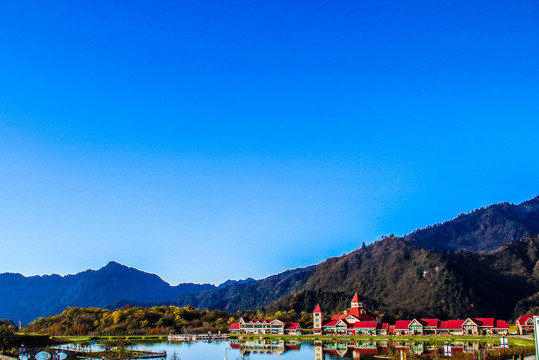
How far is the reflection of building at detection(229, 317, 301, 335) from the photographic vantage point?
11450 centimetres

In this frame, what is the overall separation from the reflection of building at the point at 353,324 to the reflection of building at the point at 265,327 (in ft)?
16.5

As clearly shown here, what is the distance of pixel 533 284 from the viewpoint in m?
185

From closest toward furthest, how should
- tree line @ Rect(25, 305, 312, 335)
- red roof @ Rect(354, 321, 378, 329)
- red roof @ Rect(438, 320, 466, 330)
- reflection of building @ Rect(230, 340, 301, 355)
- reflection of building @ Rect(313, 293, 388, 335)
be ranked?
reflection of building @ Rect(230, 340, 301, 355), red roof @ Rect(438, 320, 466, 330), reflection of building @ Rect(313, 293, 388, 335), red roof @ Rect(354, 321, 378, 329), tree line @ Rect(25, 305, 312, 335)

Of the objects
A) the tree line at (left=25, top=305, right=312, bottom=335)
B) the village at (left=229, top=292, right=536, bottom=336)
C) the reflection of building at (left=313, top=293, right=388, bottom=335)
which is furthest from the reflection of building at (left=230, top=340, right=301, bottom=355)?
the tree line at (left=25, top=305, right=312, bottom=335)

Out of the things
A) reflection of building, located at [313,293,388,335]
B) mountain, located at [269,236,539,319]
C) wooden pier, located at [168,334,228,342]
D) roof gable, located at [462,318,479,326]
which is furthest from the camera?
mountain, located at [269,236,539,319]

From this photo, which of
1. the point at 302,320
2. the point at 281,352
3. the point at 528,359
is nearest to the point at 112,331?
the point at 302,320

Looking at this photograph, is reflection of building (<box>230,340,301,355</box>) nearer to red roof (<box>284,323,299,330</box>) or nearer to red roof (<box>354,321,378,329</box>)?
red roof (<box>354,321,378,329</box>)

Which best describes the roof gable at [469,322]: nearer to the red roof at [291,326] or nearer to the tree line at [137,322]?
the red roof at [291,326]

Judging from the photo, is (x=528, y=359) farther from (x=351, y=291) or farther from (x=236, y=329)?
(x=351, y=291)

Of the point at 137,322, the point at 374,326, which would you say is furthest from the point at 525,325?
the point at 137,322

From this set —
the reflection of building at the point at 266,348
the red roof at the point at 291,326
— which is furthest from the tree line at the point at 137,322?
the reflection of building at the point at 266,348

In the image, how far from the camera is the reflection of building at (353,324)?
10819cm

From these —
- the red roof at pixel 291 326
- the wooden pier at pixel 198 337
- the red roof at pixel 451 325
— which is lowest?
the wooden pier at pixel 198 337

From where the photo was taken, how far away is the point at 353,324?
4377 inches
